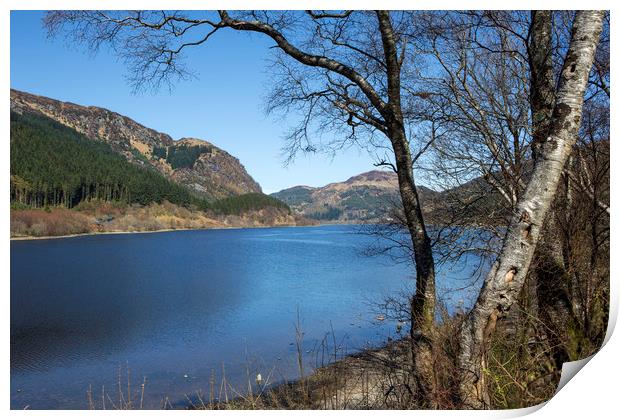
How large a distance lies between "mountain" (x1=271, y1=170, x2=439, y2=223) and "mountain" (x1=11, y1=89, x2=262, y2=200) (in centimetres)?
1029

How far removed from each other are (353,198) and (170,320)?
35248 mm

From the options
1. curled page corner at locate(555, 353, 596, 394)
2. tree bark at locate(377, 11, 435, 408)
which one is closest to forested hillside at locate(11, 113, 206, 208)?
tree bark at locate(377, 11, 435, 408)

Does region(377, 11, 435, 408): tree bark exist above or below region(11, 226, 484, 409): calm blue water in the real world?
above

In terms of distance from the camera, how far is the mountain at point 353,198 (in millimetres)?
6105

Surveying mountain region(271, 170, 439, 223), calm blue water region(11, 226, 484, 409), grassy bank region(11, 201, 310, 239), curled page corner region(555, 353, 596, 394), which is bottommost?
calm blue water region(11, 226, 484, 409)

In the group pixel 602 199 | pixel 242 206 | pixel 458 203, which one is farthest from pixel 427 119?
pixel 242 206

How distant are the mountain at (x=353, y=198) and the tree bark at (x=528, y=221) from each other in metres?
2.89

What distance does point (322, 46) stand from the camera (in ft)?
14.8

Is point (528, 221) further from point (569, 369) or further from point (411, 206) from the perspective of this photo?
point (411, 206)

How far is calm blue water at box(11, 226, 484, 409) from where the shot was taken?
6.35m

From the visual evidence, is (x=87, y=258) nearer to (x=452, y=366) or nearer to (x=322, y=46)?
(x=322, y=46)

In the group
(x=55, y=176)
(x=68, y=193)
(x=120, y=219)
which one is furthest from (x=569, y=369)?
(x=120, y=219)

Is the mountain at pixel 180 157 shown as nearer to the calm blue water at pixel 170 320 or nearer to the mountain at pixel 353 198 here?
the mountain at pixel 353 198

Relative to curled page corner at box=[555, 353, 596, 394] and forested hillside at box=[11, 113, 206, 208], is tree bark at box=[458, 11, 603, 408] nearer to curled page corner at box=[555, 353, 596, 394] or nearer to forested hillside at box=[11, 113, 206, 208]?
curled page corner at box=[555, 353, 596, 394]
